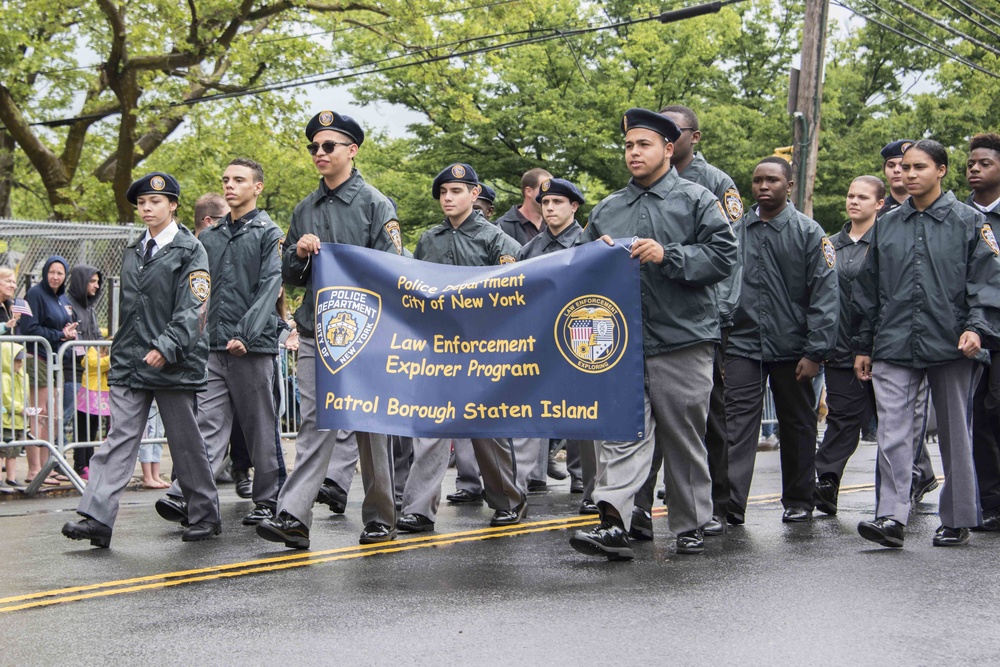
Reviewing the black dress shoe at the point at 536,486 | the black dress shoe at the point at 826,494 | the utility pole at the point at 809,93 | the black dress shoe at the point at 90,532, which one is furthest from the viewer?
the utility pole at the point at 809,93

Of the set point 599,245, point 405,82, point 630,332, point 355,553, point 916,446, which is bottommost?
point 355,553

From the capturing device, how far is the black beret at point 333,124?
24.9 feet

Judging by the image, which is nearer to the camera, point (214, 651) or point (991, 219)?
point (214, 651)

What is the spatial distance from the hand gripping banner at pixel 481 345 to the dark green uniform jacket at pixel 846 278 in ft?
9.74

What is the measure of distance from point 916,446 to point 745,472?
1.20 m

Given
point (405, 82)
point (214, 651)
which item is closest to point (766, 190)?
point (214, 651)

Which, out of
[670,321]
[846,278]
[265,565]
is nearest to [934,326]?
[670,321]

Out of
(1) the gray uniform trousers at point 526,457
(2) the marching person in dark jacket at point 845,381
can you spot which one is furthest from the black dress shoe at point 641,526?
(1) the gray uniform trousers at point 526,457

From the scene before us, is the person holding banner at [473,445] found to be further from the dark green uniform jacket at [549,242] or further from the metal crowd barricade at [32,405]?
the metal crowd barricade at [32,405]

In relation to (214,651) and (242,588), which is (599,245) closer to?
(242,588)

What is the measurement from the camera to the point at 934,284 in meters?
7.40

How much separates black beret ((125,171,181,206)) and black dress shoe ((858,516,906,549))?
4.32 metres

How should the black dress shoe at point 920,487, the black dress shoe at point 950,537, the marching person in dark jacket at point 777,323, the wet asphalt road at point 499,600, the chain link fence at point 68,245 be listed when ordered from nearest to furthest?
the wet asphalt road at point 499,600
the black dress shoe at point 950,537
the marching person in dark jacket at point 777,323
the black dress shoe at point 920,487
the chain link fence at point 68,245

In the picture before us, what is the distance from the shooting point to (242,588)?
20.4 ft
